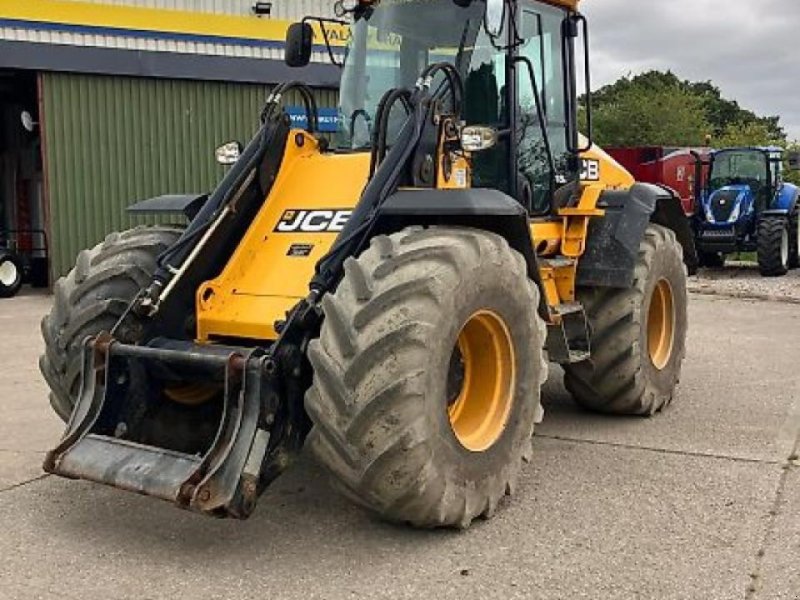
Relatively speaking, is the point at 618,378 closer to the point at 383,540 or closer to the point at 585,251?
the point at 585,251

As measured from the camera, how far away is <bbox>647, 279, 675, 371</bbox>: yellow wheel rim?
6.86 m

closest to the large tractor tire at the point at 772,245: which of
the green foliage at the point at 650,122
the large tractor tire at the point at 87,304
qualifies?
the large tractor tire at the point at 87,304

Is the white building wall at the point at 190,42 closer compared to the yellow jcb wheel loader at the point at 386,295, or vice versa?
the yellow jcb wheel loader at the point at 386,295

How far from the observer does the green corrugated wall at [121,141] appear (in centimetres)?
1473

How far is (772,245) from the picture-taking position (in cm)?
1672

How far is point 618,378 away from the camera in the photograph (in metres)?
6.16

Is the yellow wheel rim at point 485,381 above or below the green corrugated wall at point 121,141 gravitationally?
below

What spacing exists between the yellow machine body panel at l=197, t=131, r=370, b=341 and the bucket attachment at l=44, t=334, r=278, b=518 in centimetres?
22

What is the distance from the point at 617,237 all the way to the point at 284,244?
2.32 meters

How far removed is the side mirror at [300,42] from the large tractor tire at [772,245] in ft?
41.6

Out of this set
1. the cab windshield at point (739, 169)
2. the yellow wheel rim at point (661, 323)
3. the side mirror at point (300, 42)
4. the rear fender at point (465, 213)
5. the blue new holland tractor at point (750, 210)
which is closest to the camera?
the rear fender at point (465, 213)

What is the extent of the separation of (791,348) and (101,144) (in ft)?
34.1

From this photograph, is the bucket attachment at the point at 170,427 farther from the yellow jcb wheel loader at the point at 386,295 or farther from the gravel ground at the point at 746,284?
the gravel ground at the point at 746,284

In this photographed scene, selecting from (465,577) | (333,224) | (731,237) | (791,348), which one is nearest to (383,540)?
(465,577)
